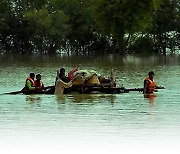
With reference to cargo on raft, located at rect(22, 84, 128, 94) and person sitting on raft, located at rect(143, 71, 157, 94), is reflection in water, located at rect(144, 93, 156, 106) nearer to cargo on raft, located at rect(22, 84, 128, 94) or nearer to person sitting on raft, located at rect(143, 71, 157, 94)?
A: person sitting on raft, located at rect(143, 71, 157, 94)

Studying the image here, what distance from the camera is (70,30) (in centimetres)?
8569

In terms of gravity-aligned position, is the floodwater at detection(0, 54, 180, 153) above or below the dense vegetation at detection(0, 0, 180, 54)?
below

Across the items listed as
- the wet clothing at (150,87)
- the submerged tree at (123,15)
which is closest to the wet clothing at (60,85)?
the wet clothing at (150,87)

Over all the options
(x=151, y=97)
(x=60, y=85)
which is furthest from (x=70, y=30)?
(x=151, y=97)

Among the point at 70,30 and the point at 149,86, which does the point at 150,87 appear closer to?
the point at 149,86

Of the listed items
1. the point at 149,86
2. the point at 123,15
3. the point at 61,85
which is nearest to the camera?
the point at 61,85

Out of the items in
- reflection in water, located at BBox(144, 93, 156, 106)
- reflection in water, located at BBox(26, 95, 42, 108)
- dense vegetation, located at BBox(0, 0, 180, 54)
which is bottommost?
reflection in water, located at BBox(144, 93, 156, 106)

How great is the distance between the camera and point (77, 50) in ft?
293

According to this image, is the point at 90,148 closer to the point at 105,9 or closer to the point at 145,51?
the point at 105,9

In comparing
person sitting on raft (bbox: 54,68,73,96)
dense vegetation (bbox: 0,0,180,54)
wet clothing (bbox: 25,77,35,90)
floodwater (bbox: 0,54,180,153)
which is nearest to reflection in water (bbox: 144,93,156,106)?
floodwater (bbox: 0,54,180,153)

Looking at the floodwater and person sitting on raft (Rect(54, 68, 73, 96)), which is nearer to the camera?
the floodwater


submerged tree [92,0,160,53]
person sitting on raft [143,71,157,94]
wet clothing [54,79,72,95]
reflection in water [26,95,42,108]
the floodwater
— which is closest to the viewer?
the floodwater

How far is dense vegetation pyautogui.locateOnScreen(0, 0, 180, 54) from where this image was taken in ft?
279

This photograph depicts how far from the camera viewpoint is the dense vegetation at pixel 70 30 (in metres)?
84.9
